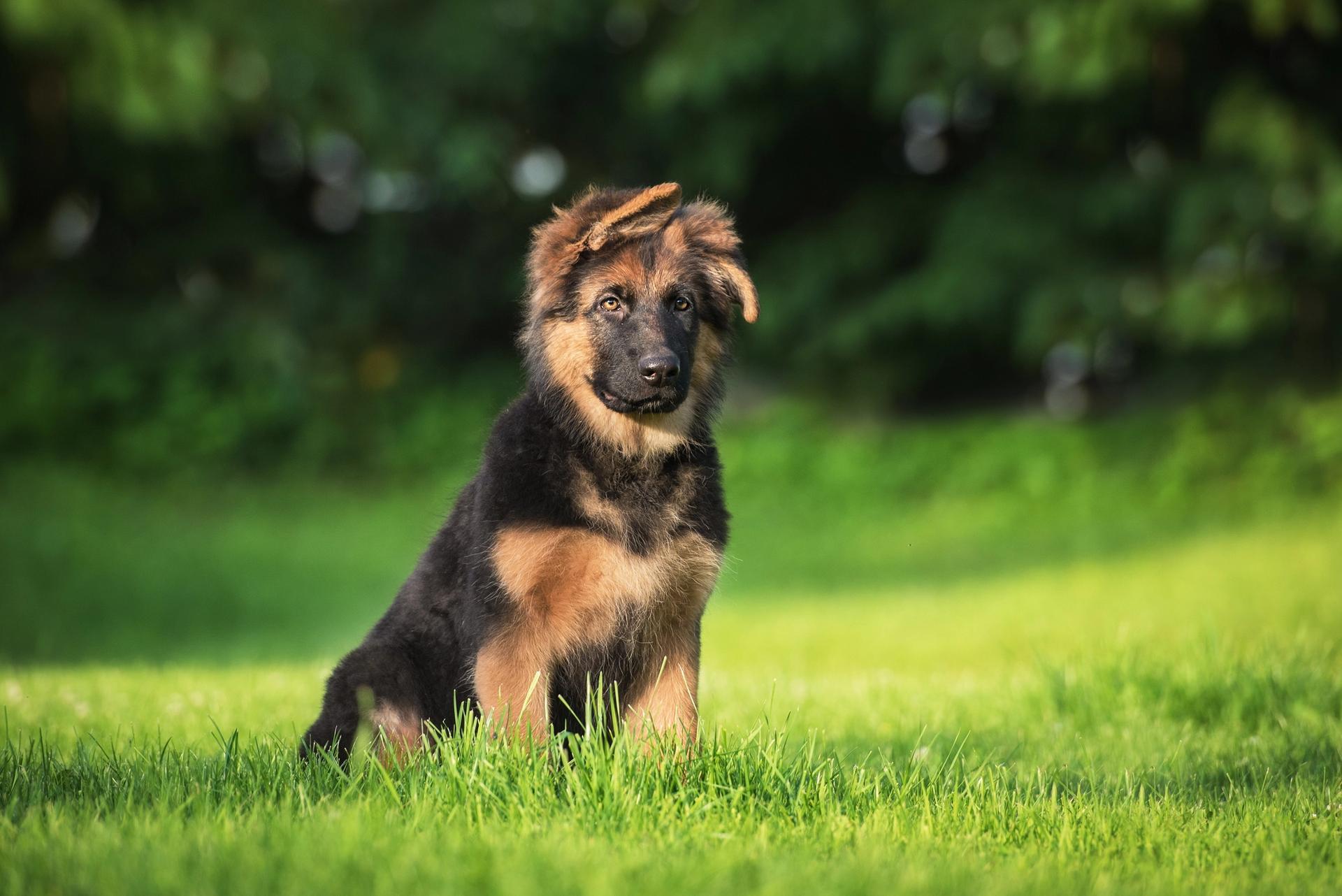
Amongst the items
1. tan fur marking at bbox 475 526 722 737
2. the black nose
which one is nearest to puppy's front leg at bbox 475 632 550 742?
tan fur marking at bbox 475 526 722 737

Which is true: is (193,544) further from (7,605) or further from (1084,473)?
(1084,473)

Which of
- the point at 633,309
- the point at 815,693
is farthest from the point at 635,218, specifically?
the point at 815,693

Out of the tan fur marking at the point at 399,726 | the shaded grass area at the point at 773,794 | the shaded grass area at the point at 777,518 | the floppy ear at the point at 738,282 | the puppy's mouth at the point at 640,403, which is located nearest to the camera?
the shaded grass area at the point at 773,794

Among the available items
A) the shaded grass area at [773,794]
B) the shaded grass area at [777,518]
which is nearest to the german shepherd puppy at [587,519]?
the shaded grass area at [773,794]

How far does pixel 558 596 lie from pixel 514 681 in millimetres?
317

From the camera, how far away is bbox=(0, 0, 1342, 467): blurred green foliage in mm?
14688

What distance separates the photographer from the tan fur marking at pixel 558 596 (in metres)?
4.30

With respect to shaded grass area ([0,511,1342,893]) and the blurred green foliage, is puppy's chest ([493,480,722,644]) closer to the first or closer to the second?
shaded grass area ([0,511,1342,893])

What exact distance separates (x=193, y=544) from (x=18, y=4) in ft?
19.0

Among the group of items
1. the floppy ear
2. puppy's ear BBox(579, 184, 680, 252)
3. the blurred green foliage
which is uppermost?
the blurred green foliage

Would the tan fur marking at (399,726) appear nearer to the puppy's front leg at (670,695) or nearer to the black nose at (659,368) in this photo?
the puppy's front leg at (670,695)

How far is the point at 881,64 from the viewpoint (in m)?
16.8

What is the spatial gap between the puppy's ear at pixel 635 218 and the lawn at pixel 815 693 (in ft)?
4.19

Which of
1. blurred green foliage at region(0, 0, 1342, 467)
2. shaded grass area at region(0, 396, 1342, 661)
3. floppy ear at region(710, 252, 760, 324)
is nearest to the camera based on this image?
floppy ear at region(710, 252, 760, 324)
